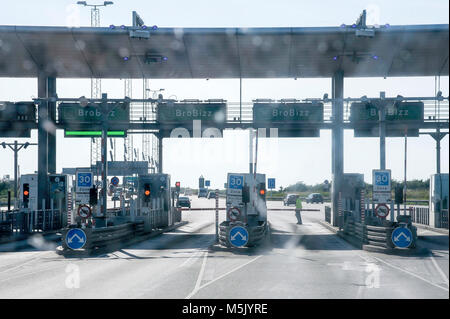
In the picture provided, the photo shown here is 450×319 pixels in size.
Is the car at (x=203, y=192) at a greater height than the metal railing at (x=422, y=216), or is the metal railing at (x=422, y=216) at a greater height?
the metal railing at (x=422, y=216)

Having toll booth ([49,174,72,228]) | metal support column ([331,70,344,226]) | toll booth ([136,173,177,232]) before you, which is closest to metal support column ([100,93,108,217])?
toll booth ([49,174,72,228])

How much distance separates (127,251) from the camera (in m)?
22.9

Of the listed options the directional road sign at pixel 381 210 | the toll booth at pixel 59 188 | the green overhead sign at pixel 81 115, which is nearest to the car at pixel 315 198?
the toll booth at pixel 59 188

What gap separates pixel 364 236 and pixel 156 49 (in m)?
15.0

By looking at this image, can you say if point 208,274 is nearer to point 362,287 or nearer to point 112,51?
point 362,287

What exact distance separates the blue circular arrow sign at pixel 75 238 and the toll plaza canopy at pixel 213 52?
12357mm

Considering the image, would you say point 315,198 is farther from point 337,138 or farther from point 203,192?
point 337,138

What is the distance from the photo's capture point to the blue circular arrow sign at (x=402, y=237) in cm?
1950

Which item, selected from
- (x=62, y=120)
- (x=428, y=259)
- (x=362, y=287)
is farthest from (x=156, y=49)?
(x=362, y=287)

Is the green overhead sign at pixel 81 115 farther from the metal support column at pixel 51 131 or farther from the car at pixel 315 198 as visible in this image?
the car at pixel 315 198

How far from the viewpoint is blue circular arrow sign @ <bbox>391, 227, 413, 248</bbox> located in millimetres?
19500

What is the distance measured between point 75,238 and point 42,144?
46.4 ft

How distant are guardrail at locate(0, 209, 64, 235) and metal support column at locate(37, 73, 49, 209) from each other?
1.02m

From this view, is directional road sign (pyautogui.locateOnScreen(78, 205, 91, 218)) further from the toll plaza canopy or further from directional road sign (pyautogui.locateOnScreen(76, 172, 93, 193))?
the toll plaza canopy
